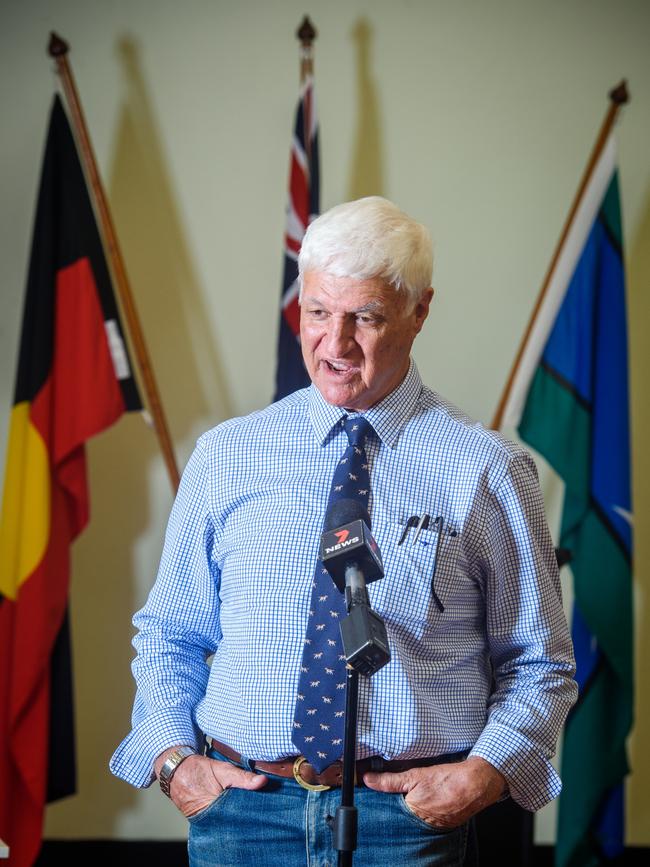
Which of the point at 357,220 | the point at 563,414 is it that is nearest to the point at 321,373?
the point at 357,220

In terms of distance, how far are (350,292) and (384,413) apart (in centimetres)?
20

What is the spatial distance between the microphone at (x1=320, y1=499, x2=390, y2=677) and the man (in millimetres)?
310

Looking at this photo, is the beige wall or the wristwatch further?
the beige wall

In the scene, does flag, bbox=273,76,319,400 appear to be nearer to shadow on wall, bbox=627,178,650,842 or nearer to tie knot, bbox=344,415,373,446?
shadow on wall, bbox=627,178,650,842

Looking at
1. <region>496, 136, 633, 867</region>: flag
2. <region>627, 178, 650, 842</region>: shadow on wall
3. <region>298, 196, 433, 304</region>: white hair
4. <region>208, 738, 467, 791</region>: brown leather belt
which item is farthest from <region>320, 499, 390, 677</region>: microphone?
<region>627, 178, 650, 842</region>: shadow on wall

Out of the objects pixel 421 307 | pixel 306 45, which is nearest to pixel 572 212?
pixel 306 45

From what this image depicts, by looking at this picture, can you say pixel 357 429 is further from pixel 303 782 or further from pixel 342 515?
pixel 303 782

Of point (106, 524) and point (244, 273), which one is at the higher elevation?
point (244, 273)

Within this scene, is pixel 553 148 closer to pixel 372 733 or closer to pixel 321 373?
pixel 321 373

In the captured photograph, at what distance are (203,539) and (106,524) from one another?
1617mm

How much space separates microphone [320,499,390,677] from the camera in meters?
1.04

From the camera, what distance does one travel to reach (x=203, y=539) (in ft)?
5.16

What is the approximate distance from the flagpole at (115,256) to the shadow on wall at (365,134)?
74cm

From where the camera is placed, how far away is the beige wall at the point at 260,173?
3.01 m
